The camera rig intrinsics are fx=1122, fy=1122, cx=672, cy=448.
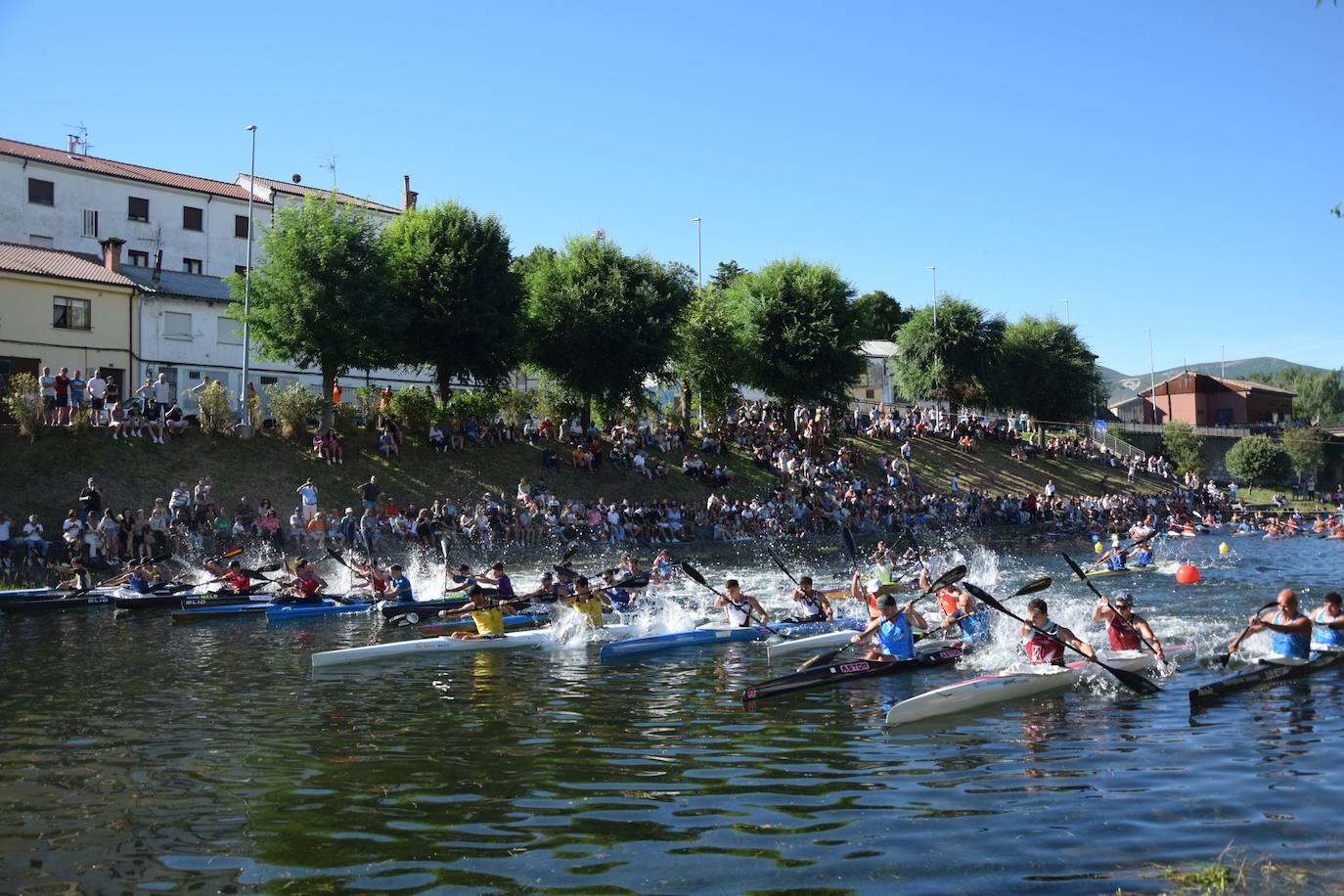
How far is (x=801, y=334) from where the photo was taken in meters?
51.4

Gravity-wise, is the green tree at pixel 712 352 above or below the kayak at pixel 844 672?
above

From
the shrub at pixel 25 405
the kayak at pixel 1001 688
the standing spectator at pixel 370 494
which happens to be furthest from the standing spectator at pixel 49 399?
the kayak at pixel 1001 688

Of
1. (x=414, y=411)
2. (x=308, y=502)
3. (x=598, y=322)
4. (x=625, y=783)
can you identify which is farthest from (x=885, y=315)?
(x=625, y=783)

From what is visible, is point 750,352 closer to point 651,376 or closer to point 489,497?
point 651,376

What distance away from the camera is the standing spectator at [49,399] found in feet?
103

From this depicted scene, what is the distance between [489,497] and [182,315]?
1681cm

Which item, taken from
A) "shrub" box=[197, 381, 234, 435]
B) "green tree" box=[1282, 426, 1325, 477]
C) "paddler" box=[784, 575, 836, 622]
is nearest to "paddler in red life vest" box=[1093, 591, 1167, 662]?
"paddler" box=[784, 575, 836, 622]

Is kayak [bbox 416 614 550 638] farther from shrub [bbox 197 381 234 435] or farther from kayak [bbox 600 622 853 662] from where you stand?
shrub [bbox 197 381 234 435]

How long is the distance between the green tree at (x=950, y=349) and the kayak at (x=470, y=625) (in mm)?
48288

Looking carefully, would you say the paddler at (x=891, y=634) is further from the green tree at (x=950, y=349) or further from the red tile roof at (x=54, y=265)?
the green tree at (x=950, y=349)

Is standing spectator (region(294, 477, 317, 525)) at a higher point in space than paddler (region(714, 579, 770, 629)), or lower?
higher

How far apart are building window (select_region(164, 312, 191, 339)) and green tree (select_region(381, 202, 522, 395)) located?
9433 millimetres

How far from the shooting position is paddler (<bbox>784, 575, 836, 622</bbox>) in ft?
65.5

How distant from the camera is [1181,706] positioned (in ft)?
43.8
